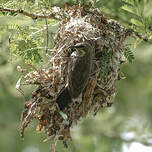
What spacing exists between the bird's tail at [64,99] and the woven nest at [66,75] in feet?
0.14

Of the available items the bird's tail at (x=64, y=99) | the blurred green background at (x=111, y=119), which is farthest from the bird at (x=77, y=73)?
the blurred green background at (x=111, y=119)

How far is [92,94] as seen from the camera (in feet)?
15.1

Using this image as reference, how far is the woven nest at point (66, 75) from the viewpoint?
14.3ft

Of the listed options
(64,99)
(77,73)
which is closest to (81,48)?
(77,73)

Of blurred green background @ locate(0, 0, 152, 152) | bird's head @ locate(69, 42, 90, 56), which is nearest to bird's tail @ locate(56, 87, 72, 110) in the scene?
bird's head @ locate(69, 42, 90, 56)

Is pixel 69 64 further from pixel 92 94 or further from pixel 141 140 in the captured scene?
pixel 141 140

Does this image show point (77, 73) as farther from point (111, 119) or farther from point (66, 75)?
point (111, 119)

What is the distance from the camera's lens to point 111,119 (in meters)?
8.64

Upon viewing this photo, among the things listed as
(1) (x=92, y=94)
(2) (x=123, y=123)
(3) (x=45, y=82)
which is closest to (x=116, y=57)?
(1) (x=92, y=94)

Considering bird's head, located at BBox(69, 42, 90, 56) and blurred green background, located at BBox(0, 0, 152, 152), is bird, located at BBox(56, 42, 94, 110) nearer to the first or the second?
bird's head, located at BBox(69, 42, 90, 56)

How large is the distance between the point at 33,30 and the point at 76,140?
14.5 feet

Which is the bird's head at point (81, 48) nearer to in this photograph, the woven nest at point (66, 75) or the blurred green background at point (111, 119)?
the woven nest at point (66, 75)

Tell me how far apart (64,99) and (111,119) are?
14.2ft

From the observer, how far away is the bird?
443cm
